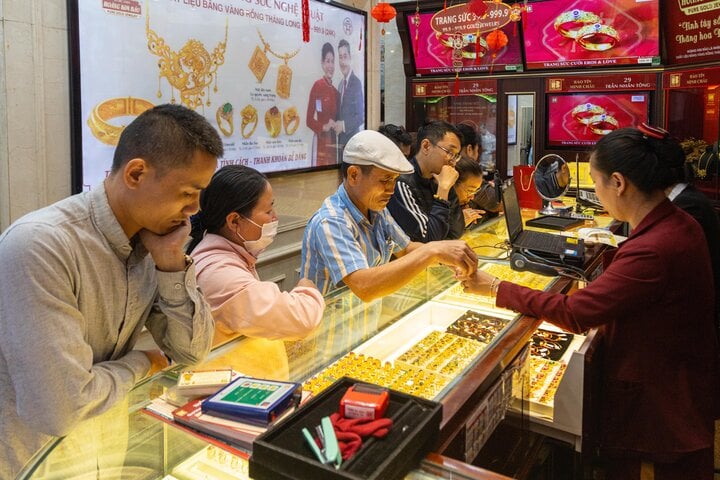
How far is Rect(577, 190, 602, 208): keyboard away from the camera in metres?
5.42

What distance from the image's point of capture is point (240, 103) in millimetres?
4367

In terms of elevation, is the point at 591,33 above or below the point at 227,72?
above

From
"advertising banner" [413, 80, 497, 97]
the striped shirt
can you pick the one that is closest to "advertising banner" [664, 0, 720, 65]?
"advertising banner" [413, 80, 497, 97]

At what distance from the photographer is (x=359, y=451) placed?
103cm

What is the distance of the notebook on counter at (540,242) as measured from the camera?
2941 mm

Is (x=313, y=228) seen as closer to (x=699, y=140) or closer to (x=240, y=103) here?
(x=240, y=103)

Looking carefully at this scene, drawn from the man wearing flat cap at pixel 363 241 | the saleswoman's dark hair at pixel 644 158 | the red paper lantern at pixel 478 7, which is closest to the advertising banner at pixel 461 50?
the red paper lantern at pixel 478 7

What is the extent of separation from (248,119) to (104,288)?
3.26 meters

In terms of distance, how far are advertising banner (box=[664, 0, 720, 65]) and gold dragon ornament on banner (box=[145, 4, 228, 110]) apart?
4330 millimetres

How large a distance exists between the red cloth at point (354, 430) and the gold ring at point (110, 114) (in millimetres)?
2701

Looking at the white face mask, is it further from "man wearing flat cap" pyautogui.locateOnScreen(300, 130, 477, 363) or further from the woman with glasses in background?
the woman with glasses in background

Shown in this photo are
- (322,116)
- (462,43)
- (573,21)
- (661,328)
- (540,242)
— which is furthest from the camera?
(462,43)

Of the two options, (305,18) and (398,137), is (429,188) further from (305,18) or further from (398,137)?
(305,18)

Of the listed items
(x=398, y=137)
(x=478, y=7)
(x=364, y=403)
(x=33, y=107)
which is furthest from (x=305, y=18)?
(x=364, y=403)
